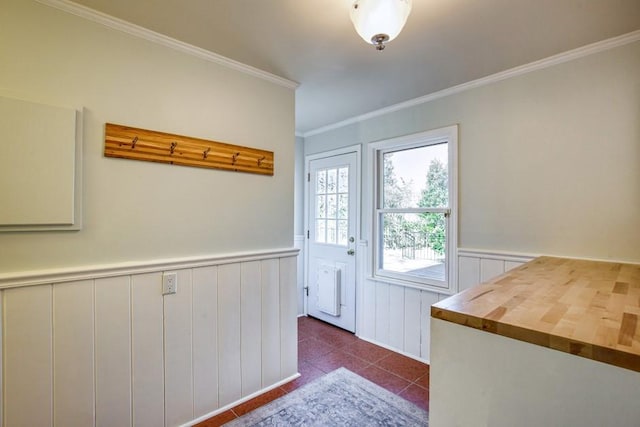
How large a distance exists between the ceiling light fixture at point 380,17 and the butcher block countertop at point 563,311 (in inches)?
43.0

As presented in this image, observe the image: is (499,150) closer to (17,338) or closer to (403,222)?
(403,222)

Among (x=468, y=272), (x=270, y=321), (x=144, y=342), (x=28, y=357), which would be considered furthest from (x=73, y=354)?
(x=468, y=272)

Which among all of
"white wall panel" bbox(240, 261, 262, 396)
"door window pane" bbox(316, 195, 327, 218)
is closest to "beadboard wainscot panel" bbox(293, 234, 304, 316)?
"door window pane" bbox(316, 195, 327, 218)

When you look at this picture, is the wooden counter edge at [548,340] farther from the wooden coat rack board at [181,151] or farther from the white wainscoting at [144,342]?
the wooden coat rack board at [181,151]

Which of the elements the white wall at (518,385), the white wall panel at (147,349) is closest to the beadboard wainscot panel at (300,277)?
the white wall panel at (147,349)

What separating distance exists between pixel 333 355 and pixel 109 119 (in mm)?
2507

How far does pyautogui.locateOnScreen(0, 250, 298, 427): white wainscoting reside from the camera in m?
1.41

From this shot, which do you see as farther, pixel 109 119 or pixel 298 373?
pixel 298 373

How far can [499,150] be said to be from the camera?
2.29m

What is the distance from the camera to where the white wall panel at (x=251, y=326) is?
2127mm

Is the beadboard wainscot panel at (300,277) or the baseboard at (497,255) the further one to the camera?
the beadboard wainscot panel at (300,277)

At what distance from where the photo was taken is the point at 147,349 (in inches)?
67.9

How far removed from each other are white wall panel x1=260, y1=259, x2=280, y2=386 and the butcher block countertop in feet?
4.81

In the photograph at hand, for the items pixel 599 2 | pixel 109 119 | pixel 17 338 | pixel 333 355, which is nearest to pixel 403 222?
pixel 333 355
